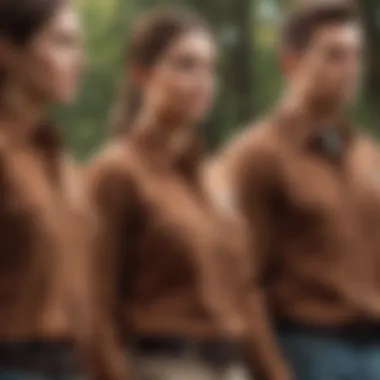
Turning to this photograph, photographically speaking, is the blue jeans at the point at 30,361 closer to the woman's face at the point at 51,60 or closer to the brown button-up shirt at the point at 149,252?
the brown button-up shirt at the point at 149,252

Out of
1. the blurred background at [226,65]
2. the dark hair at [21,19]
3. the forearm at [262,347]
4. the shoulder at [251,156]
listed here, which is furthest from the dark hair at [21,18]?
the forearm at [262,347]

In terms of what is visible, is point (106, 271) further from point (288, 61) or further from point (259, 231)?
point (288, 61)

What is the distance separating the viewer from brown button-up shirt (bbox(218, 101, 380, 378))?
1469 mm

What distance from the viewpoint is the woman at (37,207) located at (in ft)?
4.01

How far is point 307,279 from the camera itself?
147cm

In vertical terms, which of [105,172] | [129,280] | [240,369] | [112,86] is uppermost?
[112,86]

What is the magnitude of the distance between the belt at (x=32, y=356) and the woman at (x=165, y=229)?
0.11 meters

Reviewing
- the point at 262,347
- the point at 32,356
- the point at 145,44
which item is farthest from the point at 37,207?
the point at 262,347

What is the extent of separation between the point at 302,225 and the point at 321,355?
17cm

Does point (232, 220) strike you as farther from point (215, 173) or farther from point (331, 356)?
point (331, 356)

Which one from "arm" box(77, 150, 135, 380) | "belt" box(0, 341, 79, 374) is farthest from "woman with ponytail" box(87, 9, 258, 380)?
"belt" box(0, 341, 79, 374)

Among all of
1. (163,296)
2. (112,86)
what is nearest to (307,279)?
(163,296)

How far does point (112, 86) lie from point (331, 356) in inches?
17.9

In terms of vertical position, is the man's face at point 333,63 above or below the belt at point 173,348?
above
